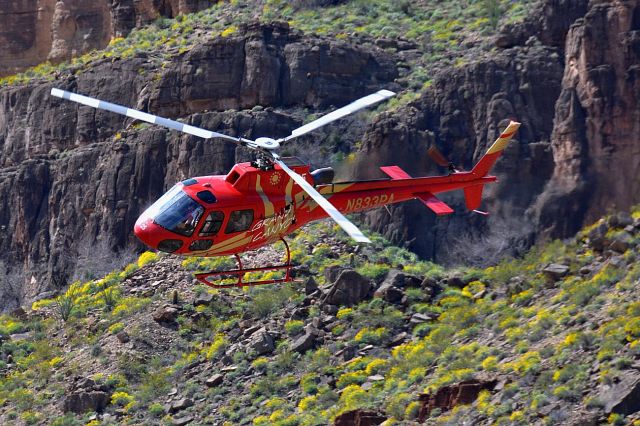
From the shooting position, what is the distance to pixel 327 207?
3744 cm

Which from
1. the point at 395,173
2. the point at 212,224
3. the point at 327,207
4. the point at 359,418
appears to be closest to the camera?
the point at 327,207

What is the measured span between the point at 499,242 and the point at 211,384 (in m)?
11.8

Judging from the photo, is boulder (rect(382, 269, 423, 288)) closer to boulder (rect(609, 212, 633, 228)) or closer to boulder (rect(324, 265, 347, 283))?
boulder (rect(324, 265, 347, 283))

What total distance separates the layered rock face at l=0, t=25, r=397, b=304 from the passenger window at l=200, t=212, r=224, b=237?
23.0 meters

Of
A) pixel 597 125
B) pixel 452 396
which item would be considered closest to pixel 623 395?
pixel 452 396

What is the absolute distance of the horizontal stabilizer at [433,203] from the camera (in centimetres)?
4397

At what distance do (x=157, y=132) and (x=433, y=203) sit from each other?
80.1ft

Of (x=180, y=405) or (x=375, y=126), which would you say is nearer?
(x=180, y=405)

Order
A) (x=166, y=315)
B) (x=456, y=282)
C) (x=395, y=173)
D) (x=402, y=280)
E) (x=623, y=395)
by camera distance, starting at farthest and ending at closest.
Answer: (x=166, y=315) < (x=402, y=280) < (x=456, y=282) < (x=395, y=173) < (x=623, y=395)

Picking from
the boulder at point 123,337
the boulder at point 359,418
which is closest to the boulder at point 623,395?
the boulder at point 359,418

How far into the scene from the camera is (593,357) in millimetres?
44688

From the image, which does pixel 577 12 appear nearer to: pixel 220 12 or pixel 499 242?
pixel 499 242

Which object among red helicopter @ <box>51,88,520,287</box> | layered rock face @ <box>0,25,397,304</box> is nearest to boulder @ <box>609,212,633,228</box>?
red helicopter @ <box>51,88,520,287</box>

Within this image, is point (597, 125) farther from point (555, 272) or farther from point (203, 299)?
point (203, 299)
